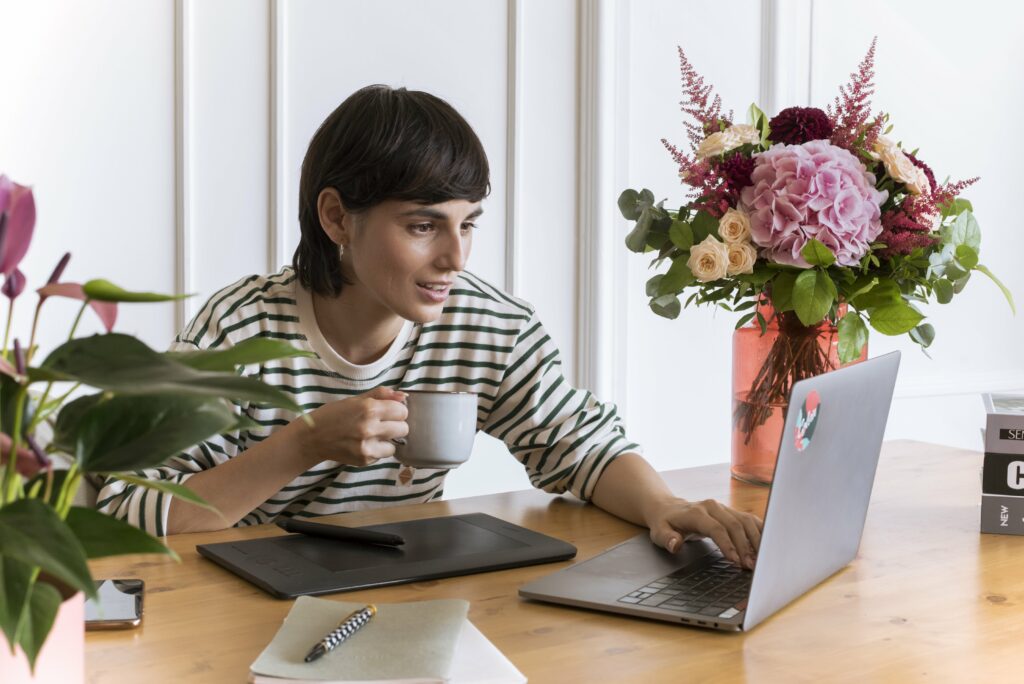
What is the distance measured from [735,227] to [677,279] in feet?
0.37

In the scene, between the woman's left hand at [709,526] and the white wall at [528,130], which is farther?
the white wall at [528,130]

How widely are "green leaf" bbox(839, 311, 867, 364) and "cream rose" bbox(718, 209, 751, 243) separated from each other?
17 cm

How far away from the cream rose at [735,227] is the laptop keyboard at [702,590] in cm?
46

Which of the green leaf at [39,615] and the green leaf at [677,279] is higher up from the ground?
the green leaf at [677,279]

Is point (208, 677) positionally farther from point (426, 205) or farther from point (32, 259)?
point (32, 259)

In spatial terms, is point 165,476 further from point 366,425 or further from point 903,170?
point 903,170

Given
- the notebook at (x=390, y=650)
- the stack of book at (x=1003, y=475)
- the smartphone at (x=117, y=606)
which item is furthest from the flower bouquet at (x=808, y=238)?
the smartphone at (x=117, y=606)

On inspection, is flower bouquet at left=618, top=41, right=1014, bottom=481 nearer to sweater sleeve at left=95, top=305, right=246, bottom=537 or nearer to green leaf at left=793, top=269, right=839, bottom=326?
green leaf at left=793, top=269, right=839, bottom=326

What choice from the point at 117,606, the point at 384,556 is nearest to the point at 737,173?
the point at 384,556

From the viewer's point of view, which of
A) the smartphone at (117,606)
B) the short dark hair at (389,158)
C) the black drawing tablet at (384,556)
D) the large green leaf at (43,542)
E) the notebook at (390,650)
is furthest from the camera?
the short dark hair at (389,158)

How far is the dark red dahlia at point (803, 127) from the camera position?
60.8 inches

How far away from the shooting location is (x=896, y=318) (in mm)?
1485

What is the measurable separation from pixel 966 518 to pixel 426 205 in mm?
831

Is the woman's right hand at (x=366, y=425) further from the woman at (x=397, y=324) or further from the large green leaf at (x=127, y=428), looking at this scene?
the large green leaf at (x=127, y=428)
